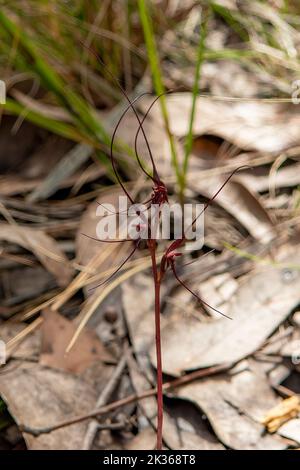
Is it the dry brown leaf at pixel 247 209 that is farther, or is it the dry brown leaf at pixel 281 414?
the dry brown leaf at pixel 247 209

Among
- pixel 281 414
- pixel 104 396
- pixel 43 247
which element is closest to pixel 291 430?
pixel 281 414

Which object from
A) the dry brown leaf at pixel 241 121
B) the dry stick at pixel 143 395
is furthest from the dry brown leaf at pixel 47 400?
the dry brown leaf at pixel 241 121

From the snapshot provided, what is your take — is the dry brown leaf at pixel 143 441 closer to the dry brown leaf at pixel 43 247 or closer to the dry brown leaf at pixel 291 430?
the dry brown leaf at pixel 291 430

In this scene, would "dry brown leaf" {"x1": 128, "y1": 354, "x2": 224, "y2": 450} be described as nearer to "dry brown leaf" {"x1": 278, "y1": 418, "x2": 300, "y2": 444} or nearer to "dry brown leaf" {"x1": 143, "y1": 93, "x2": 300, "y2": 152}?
"dry brown leaf" {"x1": 278, "y1": 418, "x2": 300, "y2": 444}

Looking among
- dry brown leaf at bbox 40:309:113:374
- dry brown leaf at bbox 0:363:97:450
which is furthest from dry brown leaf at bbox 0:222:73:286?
dry brown leaf at bbox 0:363:97:450

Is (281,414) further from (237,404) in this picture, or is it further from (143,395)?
(143,395)

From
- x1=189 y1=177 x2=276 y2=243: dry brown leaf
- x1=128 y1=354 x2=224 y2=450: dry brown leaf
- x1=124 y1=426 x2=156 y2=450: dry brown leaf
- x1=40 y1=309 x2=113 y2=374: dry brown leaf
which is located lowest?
x1=124 y1=426 x2=156 y2=450: dry brown leaf
